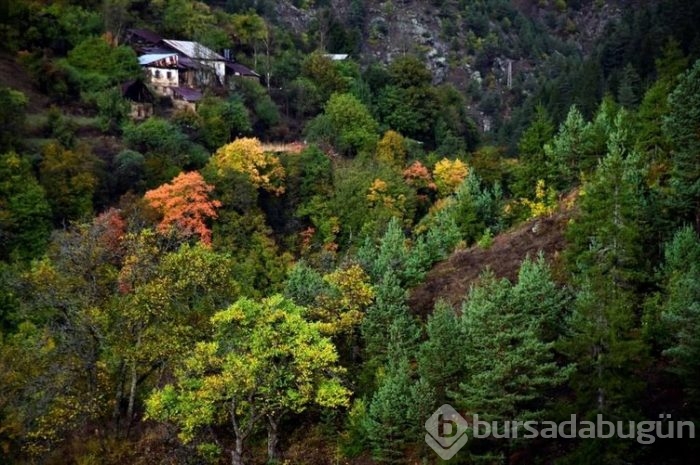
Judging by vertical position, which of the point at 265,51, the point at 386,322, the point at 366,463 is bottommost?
the point at 366,463

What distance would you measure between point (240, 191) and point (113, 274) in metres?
23.3

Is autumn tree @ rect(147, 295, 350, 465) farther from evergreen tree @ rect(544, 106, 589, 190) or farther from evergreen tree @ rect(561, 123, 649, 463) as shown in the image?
evergreen tree @ rect(544, 106, 589, 190)

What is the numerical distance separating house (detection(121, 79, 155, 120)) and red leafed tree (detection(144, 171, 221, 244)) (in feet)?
45.6

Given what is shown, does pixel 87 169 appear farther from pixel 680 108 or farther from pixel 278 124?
pixel 680 108

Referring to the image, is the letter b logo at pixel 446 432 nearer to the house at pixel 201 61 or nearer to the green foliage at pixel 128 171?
the green foliage at pixel 128 171

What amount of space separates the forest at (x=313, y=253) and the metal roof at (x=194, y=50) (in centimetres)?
32

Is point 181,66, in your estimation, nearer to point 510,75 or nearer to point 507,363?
point 507,363

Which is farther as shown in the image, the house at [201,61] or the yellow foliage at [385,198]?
the house at [201,61]

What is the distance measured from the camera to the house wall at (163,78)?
2544 inches

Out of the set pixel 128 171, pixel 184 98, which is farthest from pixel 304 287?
pixel 184 98

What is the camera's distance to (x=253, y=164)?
53.2 m

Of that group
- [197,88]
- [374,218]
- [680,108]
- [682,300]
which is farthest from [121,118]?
[682,300]

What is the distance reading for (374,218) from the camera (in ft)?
174

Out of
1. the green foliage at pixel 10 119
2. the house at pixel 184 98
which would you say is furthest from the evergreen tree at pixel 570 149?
the green foliage at pixel 10 119
